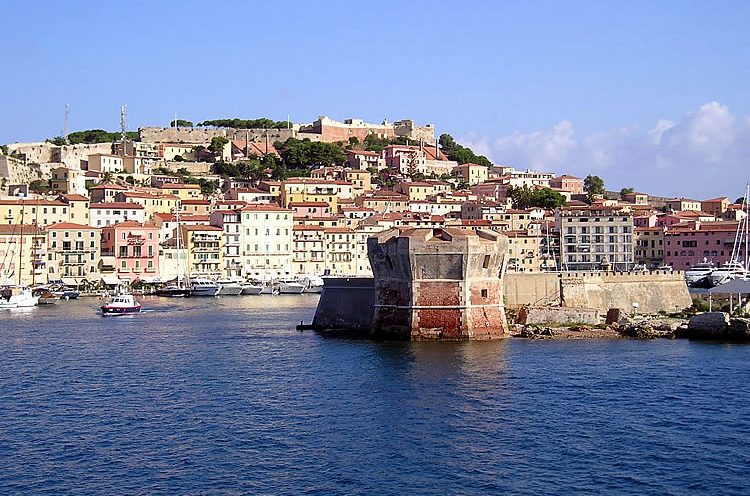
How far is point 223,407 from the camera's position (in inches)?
1193

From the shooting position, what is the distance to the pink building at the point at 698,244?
88.9 m

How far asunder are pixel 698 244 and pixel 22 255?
56.6m

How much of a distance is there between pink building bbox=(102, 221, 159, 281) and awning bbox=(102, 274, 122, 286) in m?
0.47

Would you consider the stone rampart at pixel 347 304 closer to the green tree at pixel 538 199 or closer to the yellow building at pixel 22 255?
the yellow building at pixel 22 255

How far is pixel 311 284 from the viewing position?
88.9 metres

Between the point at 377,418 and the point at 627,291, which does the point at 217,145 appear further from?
the point at 377,418

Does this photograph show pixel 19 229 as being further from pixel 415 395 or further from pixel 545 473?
pixel 545 473

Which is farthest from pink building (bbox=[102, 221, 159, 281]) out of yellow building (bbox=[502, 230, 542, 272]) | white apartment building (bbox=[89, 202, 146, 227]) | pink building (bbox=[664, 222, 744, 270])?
pink building (bbox=[664, 222, 744, 270])

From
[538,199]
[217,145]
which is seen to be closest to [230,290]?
[538,199]

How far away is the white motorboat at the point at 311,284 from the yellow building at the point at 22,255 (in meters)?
21.4

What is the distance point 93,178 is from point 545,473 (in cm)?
9735

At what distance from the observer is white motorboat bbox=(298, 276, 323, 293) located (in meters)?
87.9

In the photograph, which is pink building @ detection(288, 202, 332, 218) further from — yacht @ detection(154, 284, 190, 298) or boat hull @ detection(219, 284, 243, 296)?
yacht @ detection(154, 284, 190, 298)

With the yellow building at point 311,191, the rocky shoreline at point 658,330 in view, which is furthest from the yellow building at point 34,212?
the rocky shoreline at point 658,330
